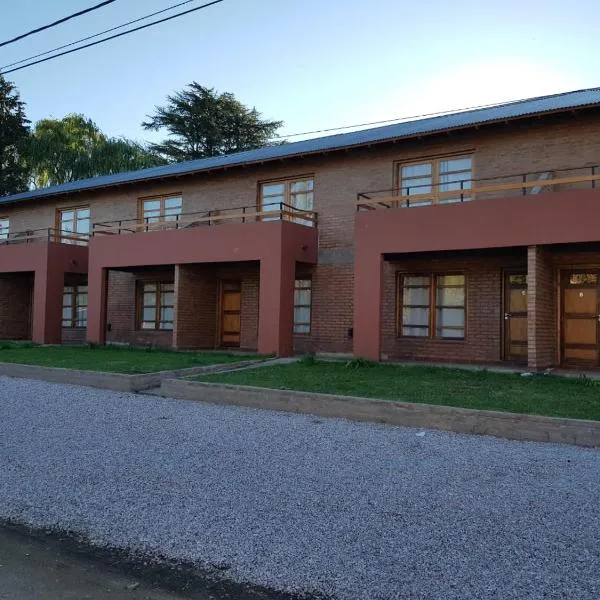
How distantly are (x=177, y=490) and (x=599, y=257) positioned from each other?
11827mm

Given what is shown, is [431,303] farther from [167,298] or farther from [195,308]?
[167,298]

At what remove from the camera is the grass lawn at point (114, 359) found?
12586 millimetres

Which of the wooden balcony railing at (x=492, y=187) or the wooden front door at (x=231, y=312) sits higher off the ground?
the wooden balcony railing at (x=492, y=187)

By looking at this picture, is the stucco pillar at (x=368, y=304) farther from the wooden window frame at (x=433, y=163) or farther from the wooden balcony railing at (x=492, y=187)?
the wooden window frame at (x=433, y=163)

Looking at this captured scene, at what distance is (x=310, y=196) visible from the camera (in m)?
17.4

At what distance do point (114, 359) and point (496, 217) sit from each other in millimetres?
9769

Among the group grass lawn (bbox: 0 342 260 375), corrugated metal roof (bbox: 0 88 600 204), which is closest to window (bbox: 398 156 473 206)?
corrugated metal roof (bbox: 0 88 600 204)

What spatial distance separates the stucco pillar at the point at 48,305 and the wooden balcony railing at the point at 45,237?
4.48ft

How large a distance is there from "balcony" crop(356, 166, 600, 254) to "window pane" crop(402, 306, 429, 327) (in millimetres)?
2638

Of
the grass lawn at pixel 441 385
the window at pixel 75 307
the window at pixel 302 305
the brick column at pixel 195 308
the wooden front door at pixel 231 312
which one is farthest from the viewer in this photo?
the window at pixel 75 307

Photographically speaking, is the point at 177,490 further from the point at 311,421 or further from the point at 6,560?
the point at 311,421

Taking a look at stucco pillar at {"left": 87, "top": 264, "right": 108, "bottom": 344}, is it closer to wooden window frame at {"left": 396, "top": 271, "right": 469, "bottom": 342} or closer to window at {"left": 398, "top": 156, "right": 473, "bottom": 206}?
wooden window frame at {"left": 396, "top": 271, "right": 469, "bottom": 342}

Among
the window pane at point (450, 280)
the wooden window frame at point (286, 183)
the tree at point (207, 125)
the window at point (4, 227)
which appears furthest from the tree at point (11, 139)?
the window pane at point (450, 280)

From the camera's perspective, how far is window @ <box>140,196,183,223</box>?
66.5ft
